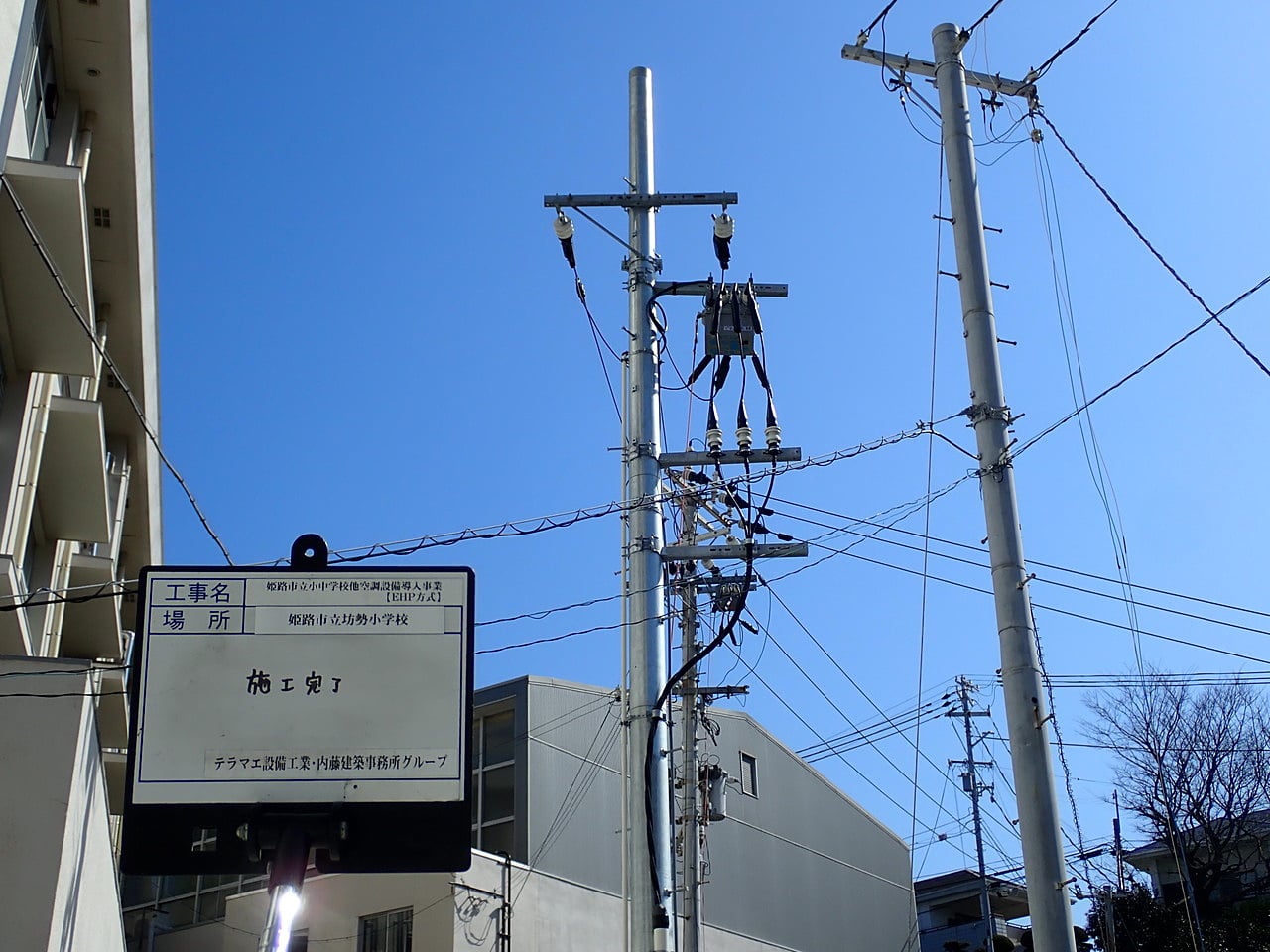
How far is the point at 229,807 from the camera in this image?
5078 mm

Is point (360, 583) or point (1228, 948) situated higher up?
point (1228, 948)

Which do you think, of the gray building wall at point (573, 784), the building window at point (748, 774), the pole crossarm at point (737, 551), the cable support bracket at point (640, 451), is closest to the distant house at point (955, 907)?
the building window at point (748, 774)

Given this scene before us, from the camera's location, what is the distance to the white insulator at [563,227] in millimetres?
16141

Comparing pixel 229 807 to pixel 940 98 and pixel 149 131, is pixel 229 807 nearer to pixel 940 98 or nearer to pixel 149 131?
pixel 940 98

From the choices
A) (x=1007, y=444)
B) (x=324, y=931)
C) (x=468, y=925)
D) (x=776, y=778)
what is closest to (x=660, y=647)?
(x=1007, y=444)

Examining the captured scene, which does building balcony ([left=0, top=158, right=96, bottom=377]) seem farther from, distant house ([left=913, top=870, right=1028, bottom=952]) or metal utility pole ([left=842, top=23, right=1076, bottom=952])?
distant house ([left=913, top=870, right=1028, bottom=952])

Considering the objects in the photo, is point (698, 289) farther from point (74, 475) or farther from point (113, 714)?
point (113, 714)

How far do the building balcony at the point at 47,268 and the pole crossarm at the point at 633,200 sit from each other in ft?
16.1

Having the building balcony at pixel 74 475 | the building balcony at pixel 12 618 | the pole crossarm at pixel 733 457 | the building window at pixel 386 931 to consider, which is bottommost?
the building window at pixel 386 931

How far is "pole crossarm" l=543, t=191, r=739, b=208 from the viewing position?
615 inches

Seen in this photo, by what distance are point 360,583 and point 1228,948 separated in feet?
115

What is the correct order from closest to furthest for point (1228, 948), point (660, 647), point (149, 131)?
Answer: point (660, 647)
point (149, 131)
point (1228, 948)

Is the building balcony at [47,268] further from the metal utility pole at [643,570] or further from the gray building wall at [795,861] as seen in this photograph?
the gray building wall at [795,861]

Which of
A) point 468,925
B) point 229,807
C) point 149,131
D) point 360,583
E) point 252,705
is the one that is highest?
point 149,131
